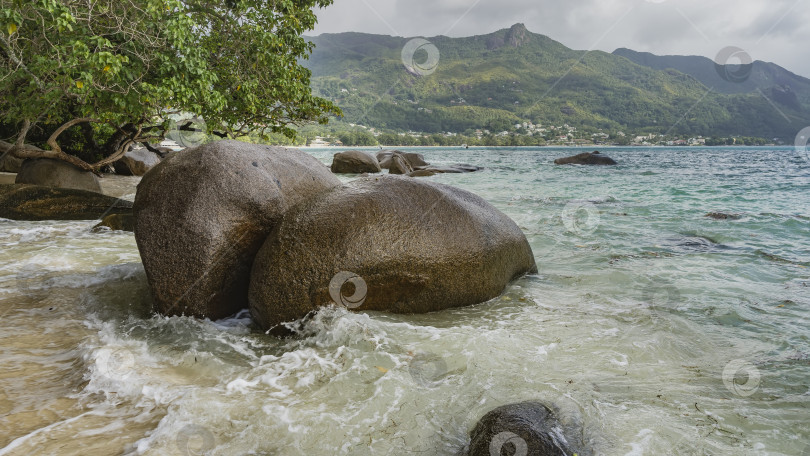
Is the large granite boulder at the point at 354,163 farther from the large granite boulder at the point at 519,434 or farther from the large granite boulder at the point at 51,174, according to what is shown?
the large granite boulder at the point at 519,434

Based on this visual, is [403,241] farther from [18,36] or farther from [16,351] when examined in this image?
[18,36]

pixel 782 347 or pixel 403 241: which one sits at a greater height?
pixel 403 241

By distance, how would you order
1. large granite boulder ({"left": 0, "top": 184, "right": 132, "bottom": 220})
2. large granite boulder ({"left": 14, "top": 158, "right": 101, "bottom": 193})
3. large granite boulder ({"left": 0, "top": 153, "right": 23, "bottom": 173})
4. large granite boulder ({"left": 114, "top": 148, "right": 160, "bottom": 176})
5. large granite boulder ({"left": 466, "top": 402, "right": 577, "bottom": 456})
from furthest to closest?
large granite boulder ({"left": 114, "top": 148, "right": 160, "bottom": 176}), large granite boulder ({"left": 0, "top": 153, "right": 23, "bottom": 173}), large granite boulder ({"left": 14, "top": 158, "right": 101, "bottom": 193}), large granite boulder ({"left": 0, "top": 184, "right": 132, "bottom": 220}), large granite boulder ({"left": 466, "top": 402, "right": 577, "bottom": 456})

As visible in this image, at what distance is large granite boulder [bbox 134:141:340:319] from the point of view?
4.76 m

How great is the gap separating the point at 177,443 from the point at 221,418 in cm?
33

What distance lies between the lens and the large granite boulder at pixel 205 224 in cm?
476

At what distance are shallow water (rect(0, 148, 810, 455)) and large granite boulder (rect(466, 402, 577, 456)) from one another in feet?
0.72

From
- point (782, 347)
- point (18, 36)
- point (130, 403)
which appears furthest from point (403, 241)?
point (18, 36)

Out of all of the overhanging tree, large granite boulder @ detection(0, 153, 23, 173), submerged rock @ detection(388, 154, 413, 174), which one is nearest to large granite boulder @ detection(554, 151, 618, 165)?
submerged rock @ detection(388, 154, 413, 174)

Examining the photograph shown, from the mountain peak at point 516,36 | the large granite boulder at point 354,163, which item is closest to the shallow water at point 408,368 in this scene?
the large granite boulder at point 354,163

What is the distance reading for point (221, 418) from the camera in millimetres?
3064

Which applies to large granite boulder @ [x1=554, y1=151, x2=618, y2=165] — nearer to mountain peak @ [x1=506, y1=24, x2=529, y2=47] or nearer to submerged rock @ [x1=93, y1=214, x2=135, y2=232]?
submerged rock @ [x1=93, y1=214, x2=135, y2=232]

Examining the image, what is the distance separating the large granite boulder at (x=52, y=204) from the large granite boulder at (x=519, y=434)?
957cm

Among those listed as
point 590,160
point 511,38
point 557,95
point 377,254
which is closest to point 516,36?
point 511,38
